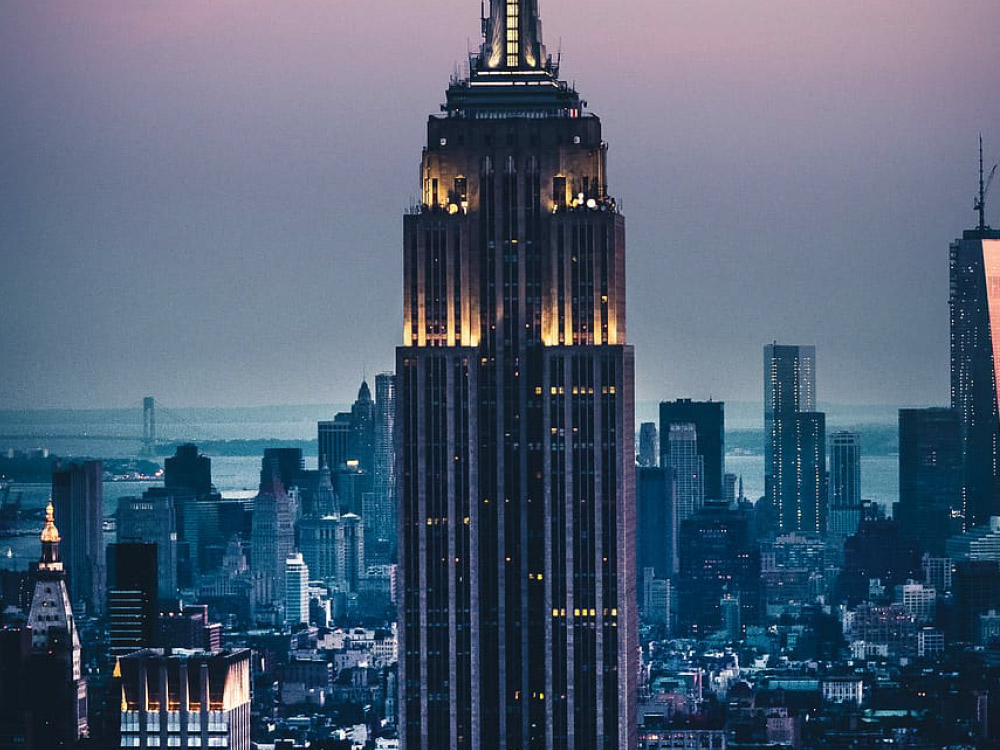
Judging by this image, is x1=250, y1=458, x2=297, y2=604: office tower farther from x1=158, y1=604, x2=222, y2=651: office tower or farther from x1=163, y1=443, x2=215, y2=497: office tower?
x1=158, y1=604, x2=222, y2=651: office tower

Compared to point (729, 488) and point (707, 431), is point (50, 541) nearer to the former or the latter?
point (707, 431)

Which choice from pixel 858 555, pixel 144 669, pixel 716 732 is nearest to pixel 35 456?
pixel 144 669

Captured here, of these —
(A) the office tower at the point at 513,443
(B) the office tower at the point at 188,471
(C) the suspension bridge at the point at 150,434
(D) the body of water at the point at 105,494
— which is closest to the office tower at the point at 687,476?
(D) the body of water at the point at 105,494

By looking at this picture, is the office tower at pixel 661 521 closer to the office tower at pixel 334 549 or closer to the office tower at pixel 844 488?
the office tower at pixel 844 488

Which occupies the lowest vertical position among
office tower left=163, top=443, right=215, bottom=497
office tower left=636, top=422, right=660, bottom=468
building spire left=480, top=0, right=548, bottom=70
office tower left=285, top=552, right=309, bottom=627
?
office tower left=285, top=552, right=309, bottom=627

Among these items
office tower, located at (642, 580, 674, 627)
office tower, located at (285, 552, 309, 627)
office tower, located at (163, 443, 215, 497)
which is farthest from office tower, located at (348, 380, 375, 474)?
office tower, located at (285, 552, 309, 627)

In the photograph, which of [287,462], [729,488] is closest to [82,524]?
[287,462]

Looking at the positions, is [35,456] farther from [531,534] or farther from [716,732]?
[716,732]

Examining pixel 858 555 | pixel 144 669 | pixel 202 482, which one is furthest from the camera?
pixel 858 555
